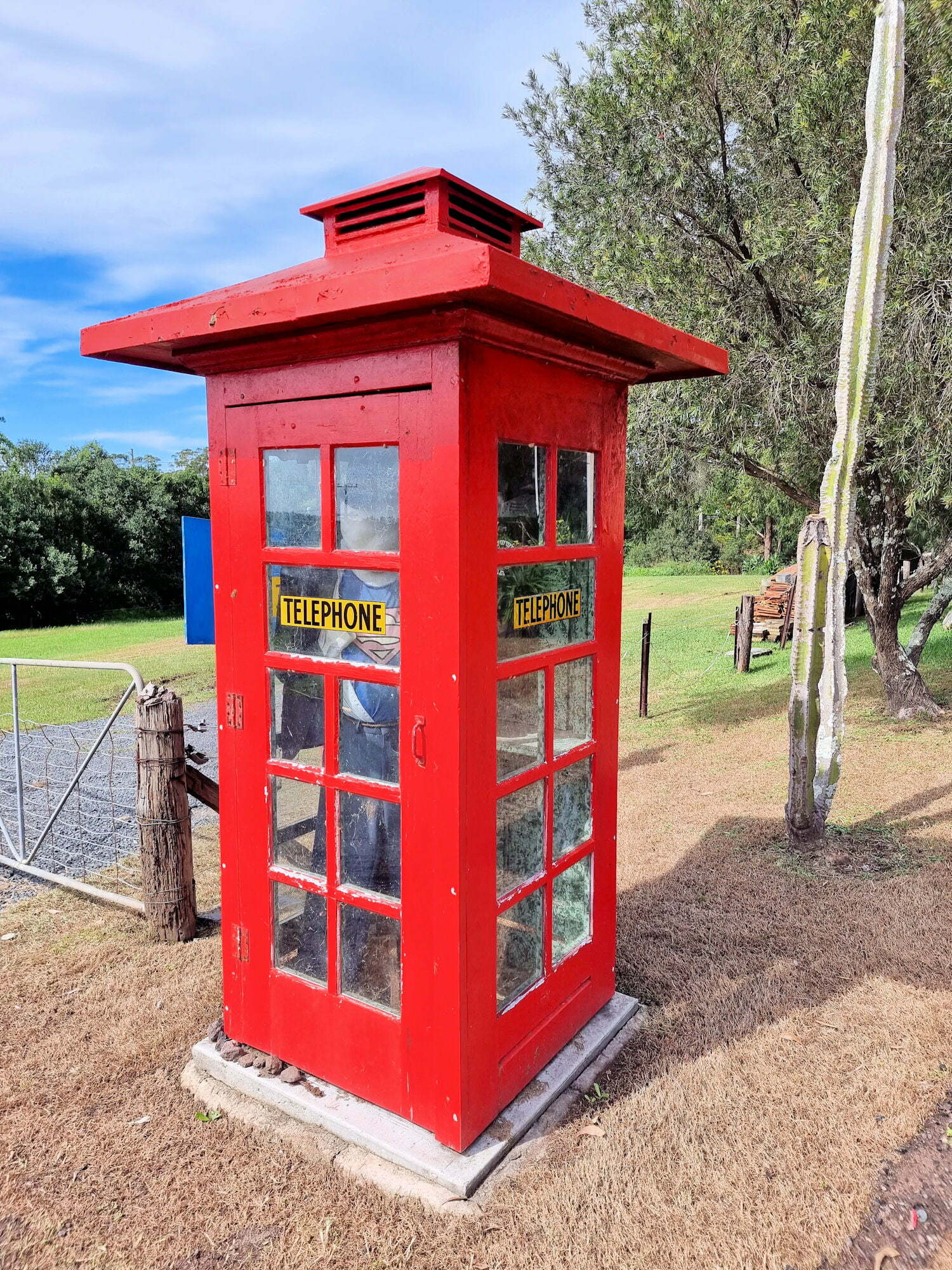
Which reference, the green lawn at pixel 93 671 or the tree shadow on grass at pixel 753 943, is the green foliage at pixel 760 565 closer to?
the green lawn at pixel 93 671

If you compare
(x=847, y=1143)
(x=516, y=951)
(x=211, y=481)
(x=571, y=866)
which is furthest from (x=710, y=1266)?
(x=211, y=481)

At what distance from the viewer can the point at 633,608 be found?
78.8ft

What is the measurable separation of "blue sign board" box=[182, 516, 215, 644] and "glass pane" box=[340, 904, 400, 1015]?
123 cm

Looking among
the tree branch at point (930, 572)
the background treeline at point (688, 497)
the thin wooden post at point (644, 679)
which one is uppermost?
the background treeline at point (688, 497)

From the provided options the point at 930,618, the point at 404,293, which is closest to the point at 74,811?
the point at 404,293

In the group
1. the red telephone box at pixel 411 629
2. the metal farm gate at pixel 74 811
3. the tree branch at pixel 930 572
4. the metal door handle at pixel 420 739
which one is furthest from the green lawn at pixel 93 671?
the tree branch at pixel 930 572

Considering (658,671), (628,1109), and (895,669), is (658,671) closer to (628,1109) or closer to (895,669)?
(895,669)

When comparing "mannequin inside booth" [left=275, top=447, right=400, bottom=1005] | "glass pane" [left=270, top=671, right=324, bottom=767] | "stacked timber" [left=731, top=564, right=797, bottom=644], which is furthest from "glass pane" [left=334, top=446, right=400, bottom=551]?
"stacked timber" [left=731, top=564, right=797, bottom=644]

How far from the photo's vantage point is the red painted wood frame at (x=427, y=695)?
8.21 feet

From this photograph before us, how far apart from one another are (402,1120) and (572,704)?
1566 millimetres

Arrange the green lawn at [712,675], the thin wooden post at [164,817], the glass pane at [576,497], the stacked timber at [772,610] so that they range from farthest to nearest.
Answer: the stacked timber at [772,610] < the green lawn at [712,675] < the thin wooden post at [164,817] < the glass pane at [576,497]

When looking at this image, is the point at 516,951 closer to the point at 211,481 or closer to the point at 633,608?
the point at 211,481

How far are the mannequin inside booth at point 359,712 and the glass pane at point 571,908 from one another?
749mm

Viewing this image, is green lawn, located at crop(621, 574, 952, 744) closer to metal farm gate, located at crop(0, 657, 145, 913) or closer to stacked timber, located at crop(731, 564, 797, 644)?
stacked timber, located at crop(731, 564, 797, 644)
